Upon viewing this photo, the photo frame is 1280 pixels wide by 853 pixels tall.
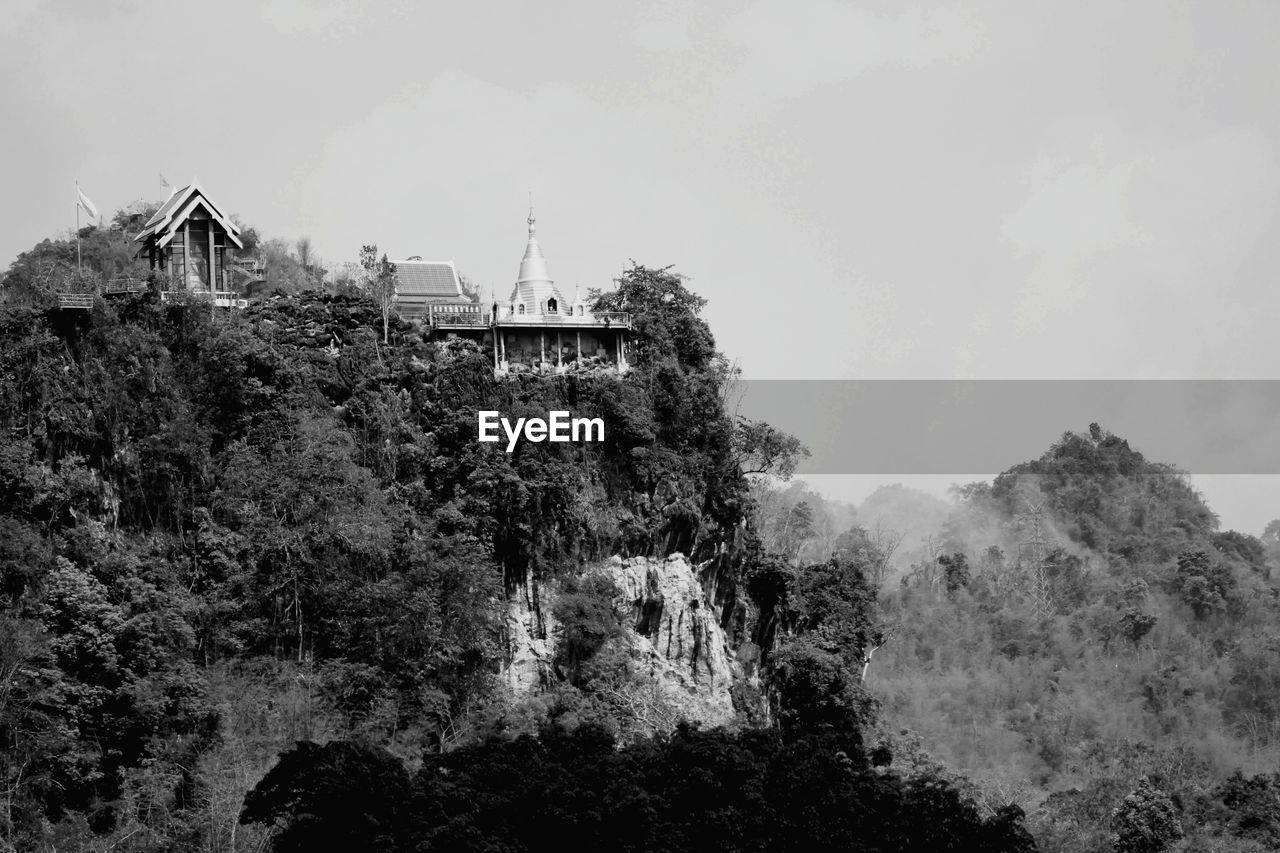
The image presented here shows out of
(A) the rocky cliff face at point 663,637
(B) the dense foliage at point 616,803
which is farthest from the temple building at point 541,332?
(B) the dense foliage at point 616,803

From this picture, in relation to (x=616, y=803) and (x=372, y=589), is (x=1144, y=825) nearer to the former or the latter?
(x=616, y=803)

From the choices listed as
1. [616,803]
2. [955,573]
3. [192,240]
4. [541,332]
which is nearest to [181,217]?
[192,240]

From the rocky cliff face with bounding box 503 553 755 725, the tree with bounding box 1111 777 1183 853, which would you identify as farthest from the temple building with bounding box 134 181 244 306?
the tree with bounding box 1111 777 1183 853

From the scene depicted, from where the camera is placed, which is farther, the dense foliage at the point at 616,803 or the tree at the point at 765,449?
the tree at the point at 765,449

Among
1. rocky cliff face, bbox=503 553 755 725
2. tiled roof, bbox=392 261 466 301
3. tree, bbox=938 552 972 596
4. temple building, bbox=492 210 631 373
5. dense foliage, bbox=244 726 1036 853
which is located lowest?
dense foliage, bbox=244 726 1036 853

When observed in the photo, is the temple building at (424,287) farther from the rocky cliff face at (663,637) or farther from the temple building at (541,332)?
the rocky cliff face at (663,637)

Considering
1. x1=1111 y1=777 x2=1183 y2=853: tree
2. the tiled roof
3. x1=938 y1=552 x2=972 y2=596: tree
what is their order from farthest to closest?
x1=938 y1=552 x2=972 y2=596: tree < the tiled roof < x1=1111 y1=777 x2=1183 y2=853: tree

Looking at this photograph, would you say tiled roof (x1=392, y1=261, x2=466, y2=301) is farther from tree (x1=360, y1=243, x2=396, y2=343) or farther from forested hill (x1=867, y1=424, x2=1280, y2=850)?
forested hill (x1=867, y1=424, x2=1280, y2=850)

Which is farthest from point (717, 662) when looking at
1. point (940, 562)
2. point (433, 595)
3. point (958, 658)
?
point (940, 562)
